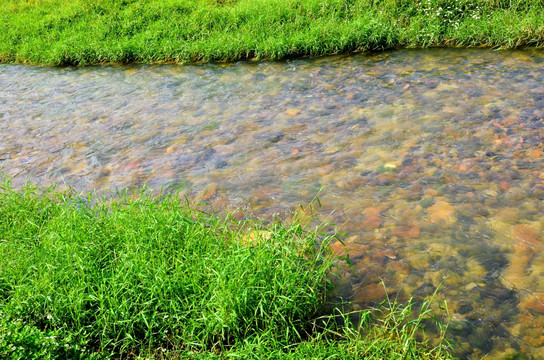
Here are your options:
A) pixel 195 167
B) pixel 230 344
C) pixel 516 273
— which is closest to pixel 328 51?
pixel 195 167

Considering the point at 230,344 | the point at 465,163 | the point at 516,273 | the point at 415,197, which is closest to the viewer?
the point at 230,344

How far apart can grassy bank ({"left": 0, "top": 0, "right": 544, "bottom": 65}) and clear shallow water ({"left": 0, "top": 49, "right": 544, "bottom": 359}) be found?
640 mm

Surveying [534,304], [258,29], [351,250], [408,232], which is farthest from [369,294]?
[258,29]

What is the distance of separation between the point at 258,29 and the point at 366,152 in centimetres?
720

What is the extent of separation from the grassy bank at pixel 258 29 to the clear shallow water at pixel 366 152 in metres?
0.64

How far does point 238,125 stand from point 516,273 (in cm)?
523

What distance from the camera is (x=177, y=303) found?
4023mm

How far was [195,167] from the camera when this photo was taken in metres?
7.21

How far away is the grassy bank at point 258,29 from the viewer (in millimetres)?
11633

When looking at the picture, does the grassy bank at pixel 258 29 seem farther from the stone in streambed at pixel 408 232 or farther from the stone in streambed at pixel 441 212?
the stone in streambed at pixel 408 232

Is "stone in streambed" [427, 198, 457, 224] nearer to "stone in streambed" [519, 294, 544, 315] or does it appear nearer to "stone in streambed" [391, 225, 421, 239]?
"stone in streambed" [391, 225, 421, 239]

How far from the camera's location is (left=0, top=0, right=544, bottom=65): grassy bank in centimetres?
1163

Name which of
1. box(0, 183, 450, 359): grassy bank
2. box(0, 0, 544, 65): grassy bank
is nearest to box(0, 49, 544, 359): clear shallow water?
box(0, 183, 450, 359): grassy bank

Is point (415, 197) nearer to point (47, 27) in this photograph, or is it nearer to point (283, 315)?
point (283, 315)
